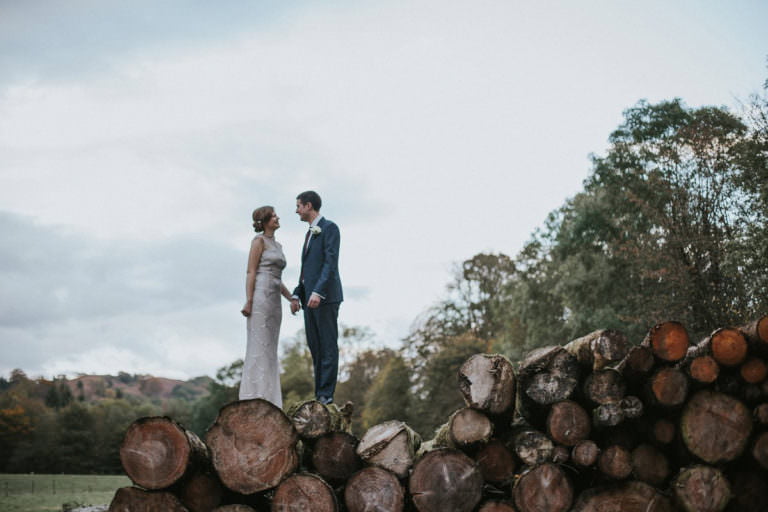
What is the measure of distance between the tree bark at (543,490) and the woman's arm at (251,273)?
150 inches

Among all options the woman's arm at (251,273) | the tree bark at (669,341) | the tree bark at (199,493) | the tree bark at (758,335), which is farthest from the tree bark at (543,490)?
the woman's arm at (251,273)

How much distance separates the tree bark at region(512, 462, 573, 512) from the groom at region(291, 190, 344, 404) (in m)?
2.43

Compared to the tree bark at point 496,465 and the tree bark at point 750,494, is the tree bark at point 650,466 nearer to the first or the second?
the tree bark at point 750,494

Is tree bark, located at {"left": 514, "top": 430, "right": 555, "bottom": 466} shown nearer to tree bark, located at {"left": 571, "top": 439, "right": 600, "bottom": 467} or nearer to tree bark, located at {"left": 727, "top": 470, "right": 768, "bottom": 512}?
tree bark, located at {"left": 571, "top": 439, "right": 600, "bottom": 467}

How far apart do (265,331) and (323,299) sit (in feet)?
3.76

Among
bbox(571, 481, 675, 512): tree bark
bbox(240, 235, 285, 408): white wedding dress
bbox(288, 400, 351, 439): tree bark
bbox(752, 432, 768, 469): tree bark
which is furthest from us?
bbox(240, 235, 285, 408): white wedding dress

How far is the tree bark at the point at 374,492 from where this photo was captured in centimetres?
409

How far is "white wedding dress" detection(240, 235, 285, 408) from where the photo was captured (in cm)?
692

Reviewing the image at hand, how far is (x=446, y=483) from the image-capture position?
4102 mm

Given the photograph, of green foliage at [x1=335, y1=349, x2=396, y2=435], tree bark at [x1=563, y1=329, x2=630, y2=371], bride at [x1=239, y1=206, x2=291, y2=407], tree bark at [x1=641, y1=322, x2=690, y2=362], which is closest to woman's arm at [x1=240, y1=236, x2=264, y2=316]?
bride at [x1=239, y1=206, x2=291, y2=407]

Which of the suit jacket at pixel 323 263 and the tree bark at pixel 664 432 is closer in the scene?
the tree bark at pixel 664 432

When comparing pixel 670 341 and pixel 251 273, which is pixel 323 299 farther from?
pixel 670 341

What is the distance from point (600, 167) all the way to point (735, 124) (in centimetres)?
549

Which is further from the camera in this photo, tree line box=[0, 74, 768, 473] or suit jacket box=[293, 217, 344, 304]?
tree line box=[0, 74, 768, 473]
